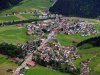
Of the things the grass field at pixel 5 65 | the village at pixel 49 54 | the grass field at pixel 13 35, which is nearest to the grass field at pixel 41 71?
the village at pixel 49 54

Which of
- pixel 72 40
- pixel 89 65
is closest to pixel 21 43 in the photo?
pixel 72 40

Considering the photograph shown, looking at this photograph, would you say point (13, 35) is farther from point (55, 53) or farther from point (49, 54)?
point (49, 54)

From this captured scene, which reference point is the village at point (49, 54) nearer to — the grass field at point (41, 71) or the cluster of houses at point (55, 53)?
the cluster of houses at point (55, 53)

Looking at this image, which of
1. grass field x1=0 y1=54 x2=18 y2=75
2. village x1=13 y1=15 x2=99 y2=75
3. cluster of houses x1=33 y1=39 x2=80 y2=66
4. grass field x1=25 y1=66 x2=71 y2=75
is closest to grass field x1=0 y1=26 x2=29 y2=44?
village x1=13 y1=15 x2=99 y2=75

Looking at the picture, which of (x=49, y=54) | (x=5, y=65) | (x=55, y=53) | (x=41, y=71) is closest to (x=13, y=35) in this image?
(x=55, y=53)

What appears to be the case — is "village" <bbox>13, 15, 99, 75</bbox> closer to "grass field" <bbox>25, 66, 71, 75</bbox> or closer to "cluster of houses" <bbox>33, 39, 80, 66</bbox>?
"cluster of houses" <bbox>33, 39, 80, 66</bbox>
